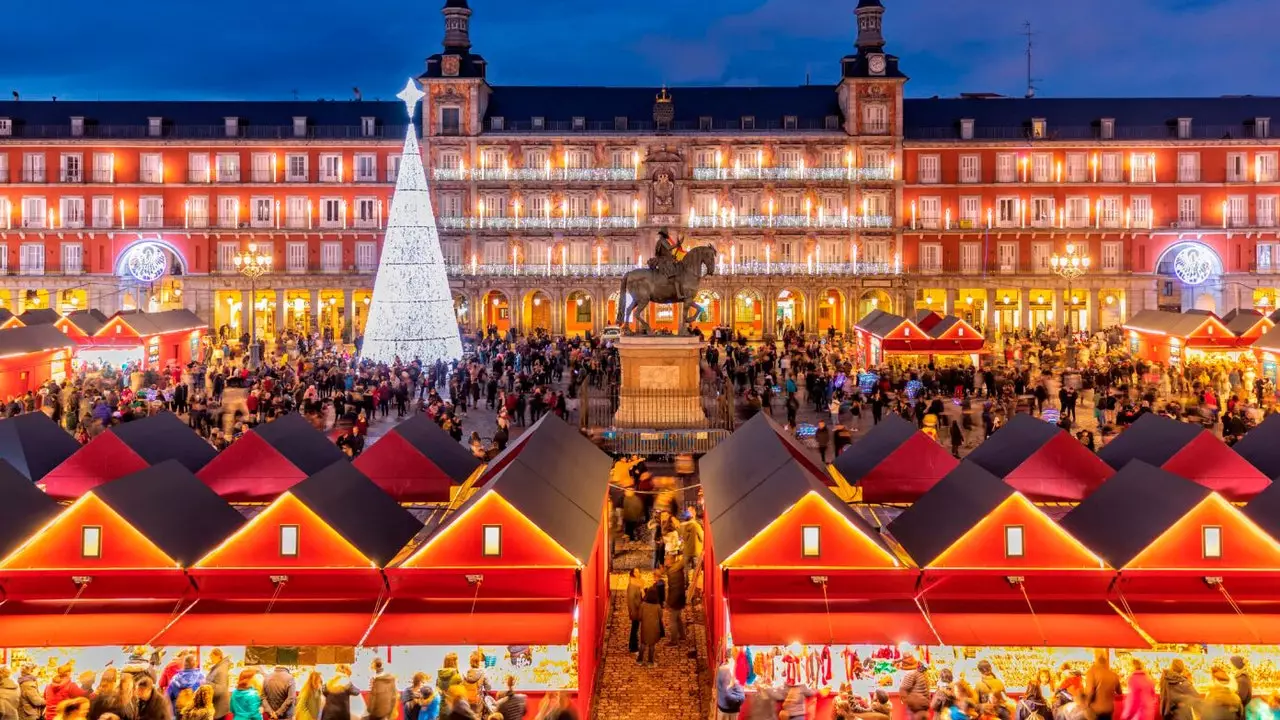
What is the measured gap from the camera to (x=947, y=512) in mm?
12367

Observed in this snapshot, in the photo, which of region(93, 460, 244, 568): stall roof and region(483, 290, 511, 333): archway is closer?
region(93, 460, 244, 568): stall roof

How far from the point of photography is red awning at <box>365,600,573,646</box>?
421 inches

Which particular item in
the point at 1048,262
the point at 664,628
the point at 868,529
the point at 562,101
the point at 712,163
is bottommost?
the point at 664,628

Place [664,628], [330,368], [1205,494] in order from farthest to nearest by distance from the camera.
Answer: [330,368] → [664,628] → [1205,494]

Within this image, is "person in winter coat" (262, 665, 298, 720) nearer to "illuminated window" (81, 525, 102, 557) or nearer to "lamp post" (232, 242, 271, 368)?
"illuminated window" (81, 525, 102, 557)

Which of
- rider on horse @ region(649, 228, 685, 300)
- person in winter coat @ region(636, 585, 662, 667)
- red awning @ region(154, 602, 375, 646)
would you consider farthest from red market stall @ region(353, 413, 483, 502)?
rider on horse @ region(649, 228, 685, 300)

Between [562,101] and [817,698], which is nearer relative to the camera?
[817,698]

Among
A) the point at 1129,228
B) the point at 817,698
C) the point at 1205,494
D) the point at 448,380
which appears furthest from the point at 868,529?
the point at 1129,228

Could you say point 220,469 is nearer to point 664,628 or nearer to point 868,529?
point 664,628

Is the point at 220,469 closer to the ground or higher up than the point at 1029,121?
closer to the ground

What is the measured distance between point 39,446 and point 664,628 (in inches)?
374

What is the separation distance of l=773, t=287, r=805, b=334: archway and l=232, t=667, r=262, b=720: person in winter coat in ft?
170

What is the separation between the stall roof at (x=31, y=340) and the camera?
1212 inches

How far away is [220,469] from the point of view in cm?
1571
